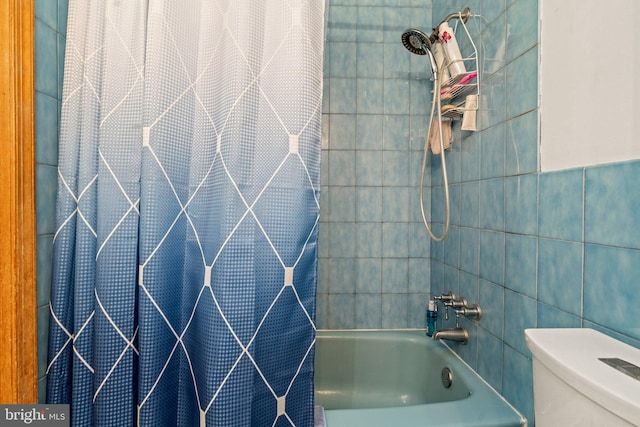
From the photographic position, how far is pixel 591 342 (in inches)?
27.4

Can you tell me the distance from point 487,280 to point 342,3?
59.8 inches

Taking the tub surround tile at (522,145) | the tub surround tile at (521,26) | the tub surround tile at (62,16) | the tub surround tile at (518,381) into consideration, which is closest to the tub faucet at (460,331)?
the tub surround tile at (518,381)

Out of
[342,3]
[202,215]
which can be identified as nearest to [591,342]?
[202,215]

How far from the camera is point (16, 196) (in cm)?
87

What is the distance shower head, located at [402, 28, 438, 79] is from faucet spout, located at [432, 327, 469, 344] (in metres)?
1.03

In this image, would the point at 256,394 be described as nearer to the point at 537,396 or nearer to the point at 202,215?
the point at 202,215

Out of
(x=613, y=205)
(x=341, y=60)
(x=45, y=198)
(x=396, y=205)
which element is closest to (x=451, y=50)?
(x=341, y=60)

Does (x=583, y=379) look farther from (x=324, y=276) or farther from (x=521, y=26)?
(x=324, y=276)

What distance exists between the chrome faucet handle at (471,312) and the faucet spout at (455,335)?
2.6 inches

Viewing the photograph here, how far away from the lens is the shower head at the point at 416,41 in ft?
4.60

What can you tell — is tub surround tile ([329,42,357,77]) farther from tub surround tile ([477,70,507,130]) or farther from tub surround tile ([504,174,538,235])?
tub surround tile ([504,174,538,235])

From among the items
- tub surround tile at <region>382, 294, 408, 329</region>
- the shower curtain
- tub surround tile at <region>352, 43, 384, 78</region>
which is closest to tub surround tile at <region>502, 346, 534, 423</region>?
the shower curtain

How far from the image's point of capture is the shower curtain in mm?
879

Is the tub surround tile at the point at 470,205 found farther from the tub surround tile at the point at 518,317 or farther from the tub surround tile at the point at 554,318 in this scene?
the tub surround tile at the point at 554,318
